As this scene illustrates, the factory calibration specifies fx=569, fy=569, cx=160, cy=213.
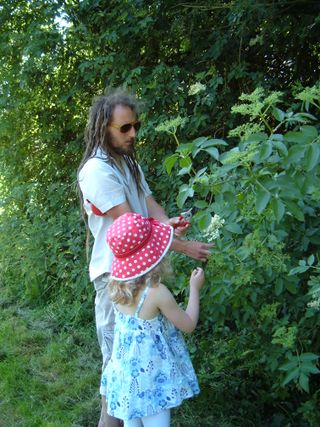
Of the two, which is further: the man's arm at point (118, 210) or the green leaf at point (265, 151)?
the man's arm at point (118, 210)

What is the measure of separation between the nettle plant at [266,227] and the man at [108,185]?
208 mm

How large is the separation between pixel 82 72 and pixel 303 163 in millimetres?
3228

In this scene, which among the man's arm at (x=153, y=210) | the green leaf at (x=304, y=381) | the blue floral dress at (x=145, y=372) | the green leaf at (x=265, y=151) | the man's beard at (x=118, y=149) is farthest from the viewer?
the man's arm at (x=153, y=210)

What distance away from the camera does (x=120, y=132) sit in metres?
2.64

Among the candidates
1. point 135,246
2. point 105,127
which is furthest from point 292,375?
point 105,127

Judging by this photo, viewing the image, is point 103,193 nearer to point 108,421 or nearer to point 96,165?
point 96,165

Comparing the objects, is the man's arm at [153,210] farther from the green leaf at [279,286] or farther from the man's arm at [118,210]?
the green leaf at [279,286]

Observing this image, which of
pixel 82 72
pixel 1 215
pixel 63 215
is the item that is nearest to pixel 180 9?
pixel 82 72

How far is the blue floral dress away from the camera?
2.28 meters

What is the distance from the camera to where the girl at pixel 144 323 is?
87.9 inches

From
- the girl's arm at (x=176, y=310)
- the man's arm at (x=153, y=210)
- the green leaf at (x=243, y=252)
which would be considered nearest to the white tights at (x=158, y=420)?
the girl's arm at (x=176, y=310)

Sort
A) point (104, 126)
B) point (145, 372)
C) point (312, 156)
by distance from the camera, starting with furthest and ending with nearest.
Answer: point (104, 126), point (145, 372), point (312, 156)

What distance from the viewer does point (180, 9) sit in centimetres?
462

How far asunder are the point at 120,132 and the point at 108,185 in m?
0.31
